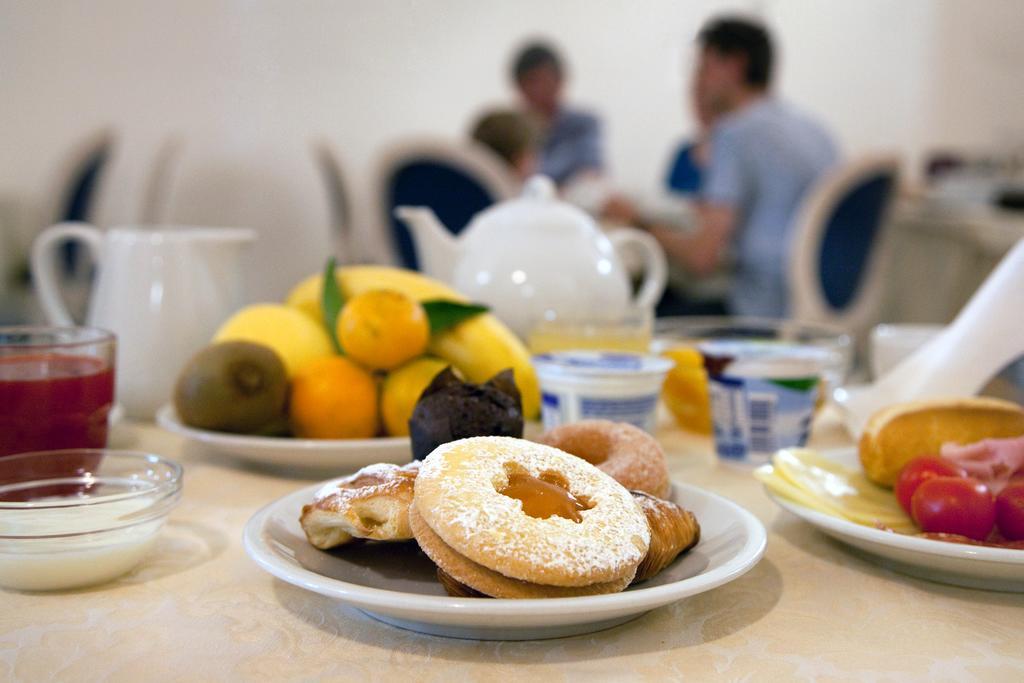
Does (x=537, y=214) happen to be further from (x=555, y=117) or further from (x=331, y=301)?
(x=555, y=117)

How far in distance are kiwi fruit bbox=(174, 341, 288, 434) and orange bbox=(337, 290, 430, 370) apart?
0.08 m

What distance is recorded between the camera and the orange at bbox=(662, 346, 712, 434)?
3.44 ft

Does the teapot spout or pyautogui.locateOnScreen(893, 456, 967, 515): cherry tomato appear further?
the teapot spout

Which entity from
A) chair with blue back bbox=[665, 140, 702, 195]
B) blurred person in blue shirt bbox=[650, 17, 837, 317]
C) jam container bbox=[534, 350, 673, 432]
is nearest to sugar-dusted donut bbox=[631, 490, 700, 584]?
jam container bbox=[534, 350, 673, 432]

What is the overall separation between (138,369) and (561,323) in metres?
0.49

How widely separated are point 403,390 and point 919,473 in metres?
0.46

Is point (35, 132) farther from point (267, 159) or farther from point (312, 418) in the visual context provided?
point (312, 418)

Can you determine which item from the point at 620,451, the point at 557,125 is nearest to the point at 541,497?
the point at 620,451

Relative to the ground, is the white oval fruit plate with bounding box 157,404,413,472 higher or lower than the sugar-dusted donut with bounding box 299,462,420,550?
lower

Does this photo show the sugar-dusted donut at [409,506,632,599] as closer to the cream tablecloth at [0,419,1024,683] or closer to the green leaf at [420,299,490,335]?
the cream tablecloth at [0,419,1024,683]

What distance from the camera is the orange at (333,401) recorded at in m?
0.90

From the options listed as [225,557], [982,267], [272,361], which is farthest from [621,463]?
[982,267]

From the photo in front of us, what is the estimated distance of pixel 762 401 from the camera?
883 mm

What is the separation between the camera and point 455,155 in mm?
3178
